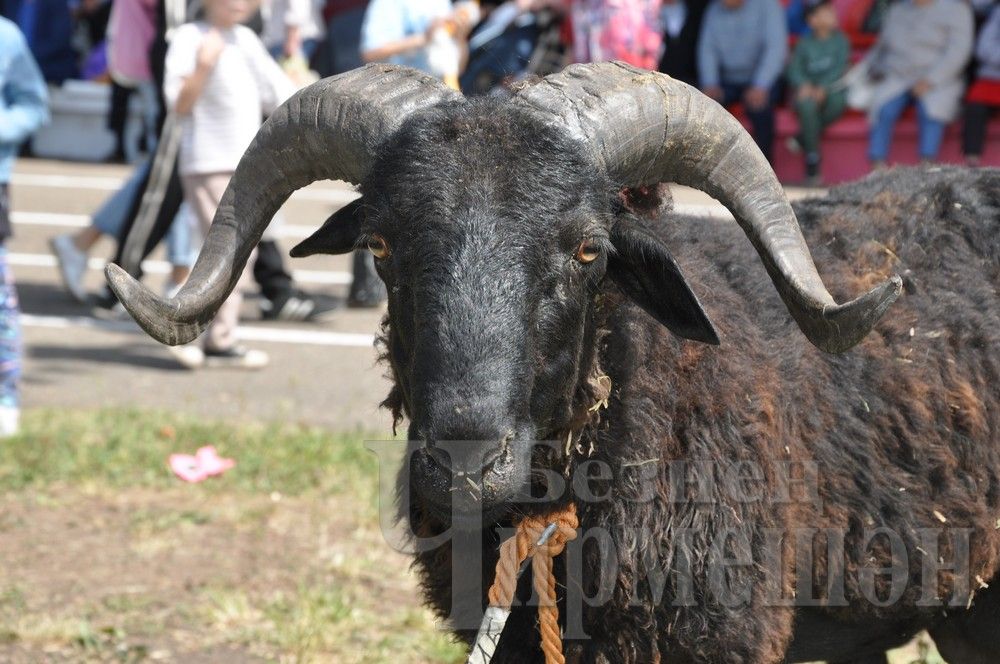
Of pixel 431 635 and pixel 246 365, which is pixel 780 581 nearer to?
pixel 431 635

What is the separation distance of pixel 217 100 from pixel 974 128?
791cm

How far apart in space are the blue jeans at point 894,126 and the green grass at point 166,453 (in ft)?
26.2

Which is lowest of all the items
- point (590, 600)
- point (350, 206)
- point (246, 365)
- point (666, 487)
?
point (246, 365)

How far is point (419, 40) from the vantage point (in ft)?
30.8

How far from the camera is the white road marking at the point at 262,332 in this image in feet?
30.6

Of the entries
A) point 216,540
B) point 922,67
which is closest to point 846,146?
point 922,67

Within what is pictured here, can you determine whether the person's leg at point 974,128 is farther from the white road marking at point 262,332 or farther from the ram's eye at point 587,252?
the ram's eye at point 587,252

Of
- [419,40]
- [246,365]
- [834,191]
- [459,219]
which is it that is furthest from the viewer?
[419,40]

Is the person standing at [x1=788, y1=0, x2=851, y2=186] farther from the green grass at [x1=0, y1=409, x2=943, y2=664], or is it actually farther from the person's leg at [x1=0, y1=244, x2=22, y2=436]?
the person's leg at [x1=0, y1=244, x2=22, y2=436]

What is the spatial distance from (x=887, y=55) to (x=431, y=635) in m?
9.95

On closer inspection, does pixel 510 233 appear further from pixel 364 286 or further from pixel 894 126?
pixel 894 126

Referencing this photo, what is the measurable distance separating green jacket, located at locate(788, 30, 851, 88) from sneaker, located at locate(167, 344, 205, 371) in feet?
24.9

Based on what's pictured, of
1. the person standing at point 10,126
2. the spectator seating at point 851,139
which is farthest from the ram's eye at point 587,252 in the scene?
the spectator seating at point 851,139

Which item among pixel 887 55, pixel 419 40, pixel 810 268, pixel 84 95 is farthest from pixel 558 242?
pixel 84 95
